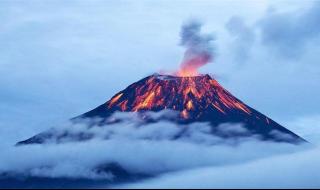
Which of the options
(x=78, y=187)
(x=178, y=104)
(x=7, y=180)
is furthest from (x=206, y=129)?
(x=7, y=180)

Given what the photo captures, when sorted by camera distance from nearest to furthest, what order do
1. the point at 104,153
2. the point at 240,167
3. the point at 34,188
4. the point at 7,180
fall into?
the point at 34,188, the point at 7,180, the point at 104,153, the point at 240,167

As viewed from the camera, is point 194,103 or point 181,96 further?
point 194,103

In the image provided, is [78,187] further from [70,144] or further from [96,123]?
[70,144]

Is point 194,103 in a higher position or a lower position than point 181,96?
lower

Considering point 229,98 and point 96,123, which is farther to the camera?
point 96,123
